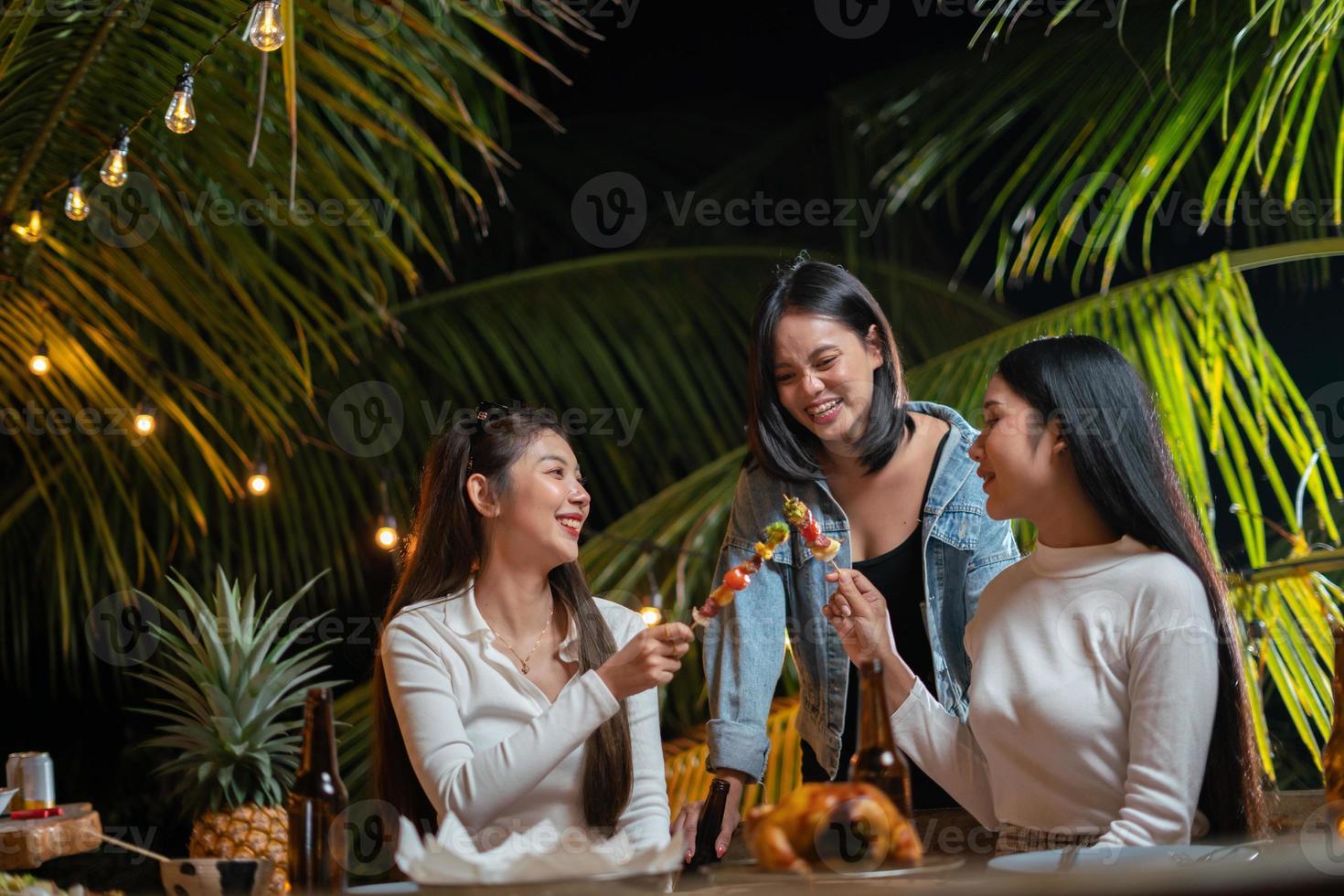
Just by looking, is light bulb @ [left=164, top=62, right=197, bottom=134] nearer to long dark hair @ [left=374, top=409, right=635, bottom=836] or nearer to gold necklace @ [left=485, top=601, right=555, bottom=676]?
long dark hair @ [left=374, top=409, right=635, bottom=836]

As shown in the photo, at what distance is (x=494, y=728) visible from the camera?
Result: 2.20 meters

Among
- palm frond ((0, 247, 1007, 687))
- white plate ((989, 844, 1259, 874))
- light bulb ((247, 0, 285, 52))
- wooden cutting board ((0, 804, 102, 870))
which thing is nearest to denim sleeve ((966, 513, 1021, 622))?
white plate ((989, 844, 1259, 874))

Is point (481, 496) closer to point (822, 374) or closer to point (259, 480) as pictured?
point (822, 374)

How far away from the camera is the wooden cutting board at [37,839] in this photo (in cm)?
242

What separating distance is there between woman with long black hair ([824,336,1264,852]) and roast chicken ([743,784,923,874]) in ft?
1.44

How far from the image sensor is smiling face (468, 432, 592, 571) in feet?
7.68

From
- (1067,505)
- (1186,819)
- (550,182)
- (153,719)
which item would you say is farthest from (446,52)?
(1186,819)

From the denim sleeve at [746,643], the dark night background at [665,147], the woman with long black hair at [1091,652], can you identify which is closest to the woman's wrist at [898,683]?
the woman with long black hair at [1091,652]

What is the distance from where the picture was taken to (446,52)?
5074 mm

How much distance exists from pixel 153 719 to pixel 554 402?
2.20 metres

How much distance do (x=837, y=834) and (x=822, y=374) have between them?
1.28 m

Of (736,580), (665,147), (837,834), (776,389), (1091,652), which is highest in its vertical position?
(665,147)

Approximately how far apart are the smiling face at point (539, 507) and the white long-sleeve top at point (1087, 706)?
68 cm

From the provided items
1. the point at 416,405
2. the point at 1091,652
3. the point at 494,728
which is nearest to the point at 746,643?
the point at 494,728
